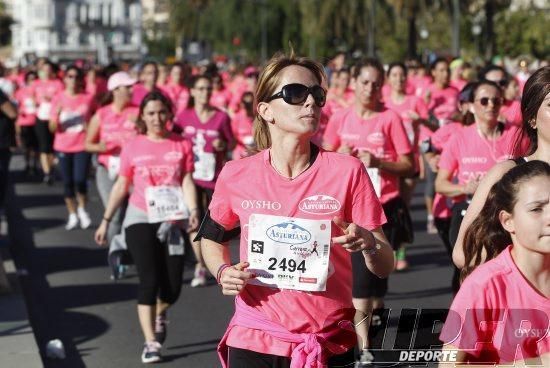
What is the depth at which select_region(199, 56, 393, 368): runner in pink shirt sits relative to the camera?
4559mm

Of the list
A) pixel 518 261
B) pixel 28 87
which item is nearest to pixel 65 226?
pixel 28 87

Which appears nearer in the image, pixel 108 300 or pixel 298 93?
pixel 298 93

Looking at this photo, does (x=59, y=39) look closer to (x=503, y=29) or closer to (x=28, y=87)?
(x=503, y=29)

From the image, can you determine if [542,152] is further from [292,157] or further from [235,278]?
[235,278]

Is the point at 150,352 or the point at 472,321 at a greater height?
the point at 472,321

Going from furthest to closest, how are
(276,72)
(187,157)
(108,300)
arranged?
1. (108,300)
2. (187,157)
3. (276,72)

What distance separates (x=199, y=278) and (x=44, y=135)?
864 cm

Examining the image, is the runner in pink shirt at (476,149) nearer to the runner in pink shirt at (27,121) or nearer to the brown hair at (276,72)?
the brown hair at (276,72)

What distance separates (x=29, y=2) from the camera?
185 m

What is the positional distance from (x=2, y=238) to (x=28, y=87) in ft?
25.9

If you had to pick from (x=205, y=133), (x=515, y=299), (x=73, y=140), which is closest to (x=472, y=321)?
(x=515, y=299)

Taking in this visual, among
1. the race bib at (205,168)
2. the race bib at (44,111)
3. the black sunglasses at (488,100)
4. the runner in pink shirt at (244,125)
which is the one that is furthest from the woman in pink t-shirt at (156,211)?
the race bib at (44,111)

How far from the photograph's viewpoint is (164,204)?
8.33 meters

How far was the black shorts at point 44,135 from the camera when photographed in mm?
19031
